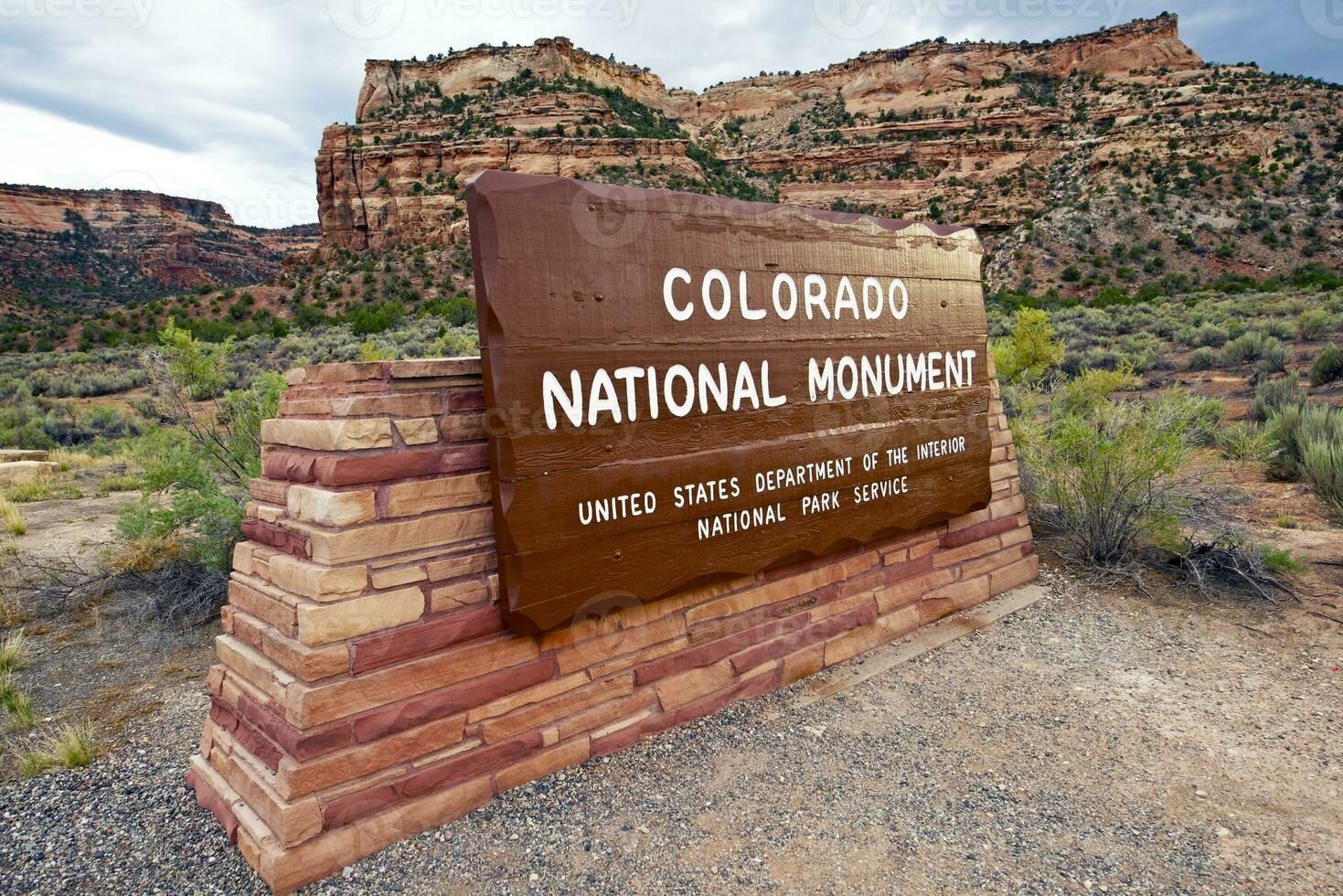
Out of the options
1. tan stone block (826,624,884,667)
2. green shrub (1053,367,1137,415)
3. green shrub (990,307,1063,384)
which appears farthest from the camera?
green shrub (990,307,1063,384)

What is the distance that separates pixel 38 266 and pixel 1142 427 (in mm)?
60076

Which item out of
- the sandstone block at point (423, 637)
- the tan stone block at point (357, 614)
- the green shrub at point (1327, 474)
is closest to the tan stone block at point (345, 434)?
the tan stone block at point (357, 614)

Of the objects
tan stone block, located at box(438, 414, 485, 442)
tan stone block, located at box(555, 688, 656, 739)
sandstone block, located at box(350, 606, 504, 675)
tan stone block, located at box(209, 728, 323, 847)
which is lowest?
tan stone block, located at box(555, 688, 656, 739)

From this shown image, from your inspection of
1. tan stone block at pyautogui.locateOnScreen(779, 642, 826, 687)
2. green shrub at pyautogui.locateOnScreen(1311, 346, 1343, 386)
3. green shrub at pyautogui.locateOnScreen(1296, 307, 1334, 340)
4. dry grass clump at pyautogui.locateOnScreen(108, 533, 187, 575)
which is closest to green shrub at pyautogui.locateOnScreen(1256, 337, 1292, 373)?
green shrub at pyautogui.locateOnScreen(1311, 346, 1343, 386)

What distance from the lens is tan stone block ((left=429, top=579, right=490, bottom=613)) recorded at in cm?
236

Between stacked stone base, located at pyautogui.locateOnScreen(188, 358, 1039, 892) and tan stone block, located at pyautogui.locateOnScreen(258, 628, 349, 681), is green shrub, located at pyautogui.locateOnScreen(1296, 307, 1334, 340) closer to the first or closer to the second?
stacked stone base, located at pyautogui.locateOnScreen(188, 358, 1039, 892)

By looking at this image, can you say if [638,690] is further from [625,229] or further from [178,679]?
[178,679]

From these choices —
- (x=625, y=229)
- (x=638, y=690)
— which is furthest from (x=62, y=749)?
(x=625, y=229)

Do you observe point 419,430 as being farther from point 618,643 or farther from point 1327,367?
point 1327,367

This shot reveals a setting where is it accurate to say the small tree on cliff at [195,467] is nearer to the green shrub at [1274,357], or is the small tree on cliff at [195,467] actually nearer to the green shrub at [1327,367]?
the green shrub at [1327,367]

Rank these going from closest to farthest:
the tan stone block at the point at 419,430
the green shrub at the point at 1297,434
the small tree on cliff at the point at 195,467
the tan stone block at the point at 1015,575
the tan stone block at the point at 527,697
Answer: the tan stone block at the point at 419,430 → the tan stone block at the point at 527,697 → the tan stone block at the point at 1015,575 → the small tree on cliff at the point at 195,467 → the green shrub at the point at 1297,434

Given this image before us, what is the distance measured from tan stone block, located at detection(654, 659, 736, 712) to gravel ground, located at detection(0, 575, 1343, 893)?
12cm

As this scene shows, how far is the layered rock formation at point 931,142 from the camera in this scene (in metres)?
35.2

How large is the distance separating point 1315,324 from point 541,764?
624 inches
